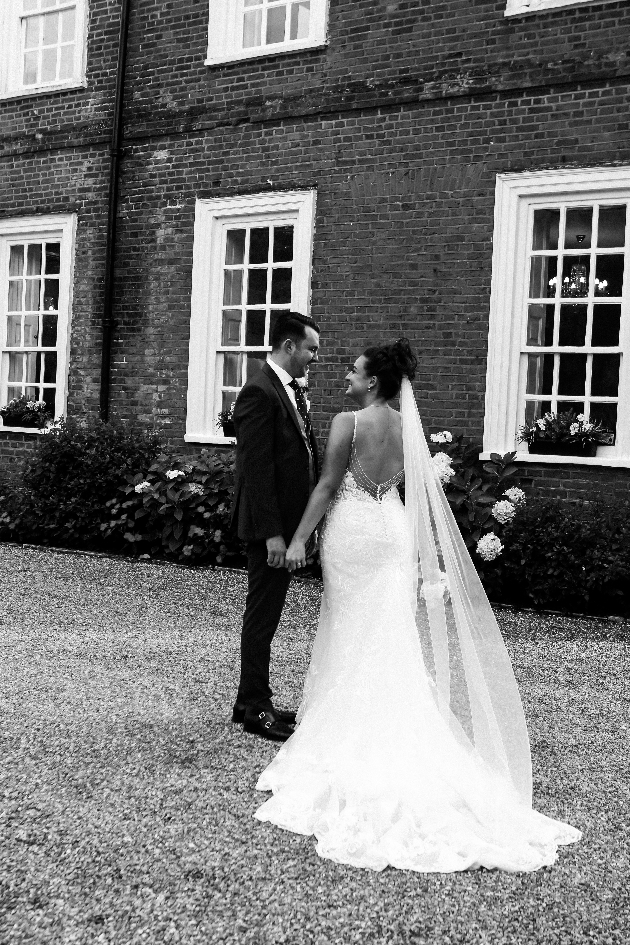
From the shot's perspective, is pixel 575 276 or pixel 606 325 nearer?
pixel 606 325

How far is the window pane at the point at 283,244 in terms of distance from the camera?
10.1m

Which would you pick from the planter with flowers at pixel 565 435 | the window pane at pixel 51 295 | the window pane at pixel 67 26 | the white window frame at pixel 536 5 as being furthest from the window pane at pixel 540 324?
the window pane at pixel 67 26

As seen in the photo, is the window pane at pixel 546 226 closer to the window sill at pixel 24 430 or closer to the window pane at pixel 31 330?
the window sill at pixel 24 430

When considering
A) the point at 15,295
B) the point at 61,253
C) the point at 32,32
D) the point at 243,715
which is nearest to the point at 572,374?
the point at 243,715

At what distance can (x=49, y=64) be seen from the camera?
12023 mm

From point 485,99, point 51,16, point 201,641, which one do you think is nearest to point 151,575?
point 201,641

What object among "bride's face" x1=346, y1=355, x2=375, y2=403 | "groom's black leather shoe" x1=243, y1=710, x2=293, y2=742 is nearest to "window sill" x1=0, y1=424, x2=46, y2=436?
"groom's black leather shoe" x1=243, y1=710, x2=293, y2=742

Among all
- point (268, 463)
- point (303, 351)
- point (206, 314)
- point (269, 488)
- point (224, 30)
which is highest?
point (224, 30)

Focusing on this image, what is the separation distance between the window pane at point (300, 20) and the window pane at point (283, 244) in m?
1.92

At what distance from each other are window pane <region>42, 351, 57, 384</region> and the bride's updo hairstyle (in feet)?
27.1

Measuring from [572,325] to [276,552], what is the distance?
5.24 meters

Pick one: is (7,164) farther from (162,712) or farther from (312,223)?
(162,712)

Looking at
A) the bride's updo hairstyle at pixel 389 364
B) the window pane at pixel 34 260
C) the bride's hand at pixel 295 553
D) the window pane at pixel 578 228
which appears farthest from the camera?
the window pane at pixel 34 260

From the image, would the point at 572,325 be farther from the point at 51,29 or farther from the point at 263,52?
the point at 51,29
